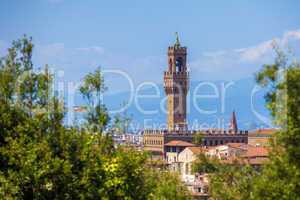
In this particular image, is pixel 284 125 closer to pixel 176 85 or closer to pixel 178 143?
pixel 178 143

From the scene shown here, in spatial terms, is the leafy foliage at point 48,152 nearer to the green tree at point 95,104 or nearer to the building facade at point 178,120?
the green tree at point 95,104

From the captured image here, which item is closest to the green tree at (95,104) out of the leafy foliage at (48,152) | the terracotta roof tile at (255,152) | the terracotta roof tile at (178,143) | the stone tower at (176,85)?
the leafy foliage at (48,152)

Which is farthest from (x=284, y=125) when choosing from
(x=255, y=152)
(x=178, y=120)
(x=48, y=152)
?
(x=178, y=120)

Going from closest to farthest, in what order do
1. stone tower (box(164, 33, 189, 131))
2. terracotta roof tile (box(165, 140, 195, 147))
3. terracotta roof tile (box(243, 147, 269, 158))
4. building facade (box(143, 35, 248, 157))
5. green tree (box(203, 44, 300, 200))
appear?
green tree (box(203, 44, 300, 200)), terracotta roof tile (box(243, 147, 269, 158)), terracotta roof tile (box(165, 140, 195, 147)), building facade (box(143, 35, 248, 157)), stone tower (box(164, 33, 189, 131))

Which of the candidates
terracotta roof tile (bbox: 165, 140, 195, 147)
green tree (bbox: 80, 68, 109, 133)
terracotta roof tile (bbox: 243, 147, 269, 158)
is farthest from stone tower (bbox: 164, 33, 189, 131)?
green tree (bbox: 80, 68, 109, 133)

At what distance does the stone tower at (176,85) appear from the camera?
16500 cm

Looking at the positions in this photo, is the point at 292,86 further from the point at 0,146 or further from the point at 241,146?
the point at 241,146

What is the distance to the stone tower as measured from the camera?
541 feet

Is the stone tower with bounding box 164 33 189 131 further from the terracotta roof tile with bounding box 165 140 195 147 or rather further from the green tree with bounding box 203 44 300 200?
the green tree with bounding box 203 44 300 200

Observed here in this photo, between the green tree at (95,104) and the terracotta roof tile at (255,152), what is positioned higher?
the terracotta roof tile at (255,152)

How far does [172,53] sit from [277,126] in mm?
141412

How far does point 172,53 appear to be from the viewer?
168m

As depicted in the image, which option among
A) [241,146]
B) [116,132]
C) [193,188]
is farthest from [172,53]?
[116,132]

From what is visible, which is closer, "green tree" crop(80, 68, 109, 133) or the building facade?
"green tree" crop(80, 68, 109, 133)
